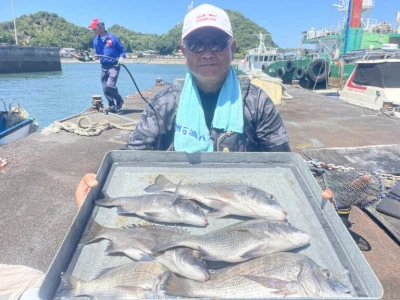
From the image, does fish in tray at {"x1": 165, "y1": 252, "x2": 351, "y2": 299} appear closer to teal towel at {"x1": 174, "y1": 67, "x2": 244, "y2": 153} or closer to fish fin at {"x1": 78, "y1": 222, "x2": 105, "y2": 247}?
fish fin at {"x1": 78, "y1": 222, "x2": 105, "y2": 247}

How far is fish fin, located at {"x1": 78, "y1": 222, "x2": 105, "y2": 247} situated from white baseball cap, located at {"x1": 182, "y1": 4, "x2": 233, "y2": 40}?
1820 millimetres

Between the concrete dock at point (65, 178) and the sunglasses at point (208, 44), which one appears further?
the concrete dock at point (65, 178)

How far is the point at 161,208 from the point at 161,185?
10.2 inches

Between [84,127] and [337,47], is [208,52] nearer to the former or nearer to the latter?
[84,127]

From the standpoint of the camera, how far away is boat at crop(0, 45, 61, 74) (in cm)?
5194

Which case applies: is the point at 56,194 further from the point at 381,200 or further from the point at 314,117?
the point at 314,117

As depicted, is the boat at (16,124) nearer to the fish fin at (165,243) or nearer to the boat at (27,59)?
the fish fin at (165,243)

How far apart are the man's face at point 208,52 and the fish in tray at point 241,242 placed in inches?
65.5

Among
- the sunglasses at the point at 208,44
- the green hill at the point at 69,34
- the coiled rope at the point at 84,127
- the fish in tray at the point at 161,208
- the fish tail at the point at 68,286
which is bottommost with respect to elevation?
the coiled rope at the point at 84,127

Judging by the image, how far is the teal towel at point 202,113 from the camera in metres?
2.91

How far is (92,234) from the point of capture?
5.38 ft

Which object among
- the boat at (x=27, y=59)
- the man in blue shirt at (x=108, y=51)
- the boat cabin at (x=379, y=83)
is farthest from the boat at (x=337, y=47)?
the boat at (x=27, y=59)

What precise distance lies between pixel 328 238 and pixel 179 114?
1.78 meters

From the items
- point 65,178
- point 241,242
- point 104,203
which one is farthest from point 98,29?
point 241,242
